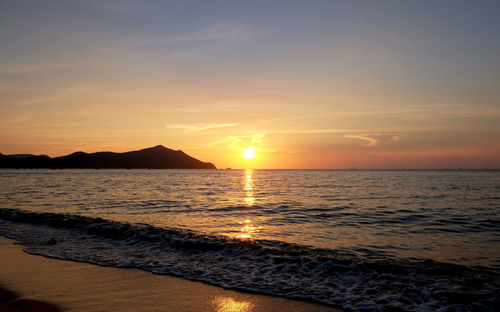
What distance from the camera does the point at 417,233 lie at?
56.7 ft

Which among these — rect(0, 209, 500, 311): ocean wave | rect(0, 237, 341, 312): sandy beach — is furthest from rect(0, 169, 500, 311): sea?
rect(0, 237, 341, 312): sandy beach

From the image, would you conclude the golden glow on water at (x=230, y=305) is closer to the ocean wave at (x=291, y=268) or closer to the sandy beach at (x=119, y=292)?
the sandy beach at (x=119, y=292)

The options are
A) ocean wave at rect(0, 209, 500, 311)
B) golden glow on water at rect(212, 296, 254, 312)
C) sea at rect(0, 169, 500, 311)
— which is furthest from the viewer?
sea at rect(0, 169, 500, 311)

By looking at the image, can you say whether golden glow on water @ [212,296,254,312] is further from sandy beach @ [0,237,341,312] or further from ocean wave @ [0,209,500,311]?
ocean wave @ [0,209,500,311]

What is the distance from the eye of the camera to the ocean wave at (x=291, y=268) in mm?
8516

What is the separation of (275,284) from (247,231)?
884 centimetres

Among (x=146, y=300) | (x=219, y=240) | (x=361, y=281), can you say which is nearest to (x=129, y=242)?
(x=219, y=240)

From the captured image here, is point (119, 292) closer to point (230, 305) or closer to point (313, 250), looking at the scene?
point (230, 305)

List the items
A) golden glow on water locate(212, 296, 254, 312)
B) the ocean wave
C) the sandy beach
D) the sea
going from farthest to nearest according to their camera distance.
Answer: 1. the sea
2. the ocean wave
3. the sandy beach
4. golden glow on water locate(212, 296, 254, 312)

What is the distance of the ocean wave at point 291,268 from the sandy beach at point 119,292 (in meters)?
0.63

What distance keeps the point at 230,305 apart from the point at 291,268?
13.0 ft

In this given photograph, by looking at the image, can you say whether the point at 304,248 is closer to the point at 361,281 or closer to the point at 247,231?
the point at 361,281

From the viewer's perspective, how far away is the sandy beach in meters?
7.52

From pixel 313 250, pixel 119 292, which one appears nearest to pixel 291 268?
pixel 313 250
